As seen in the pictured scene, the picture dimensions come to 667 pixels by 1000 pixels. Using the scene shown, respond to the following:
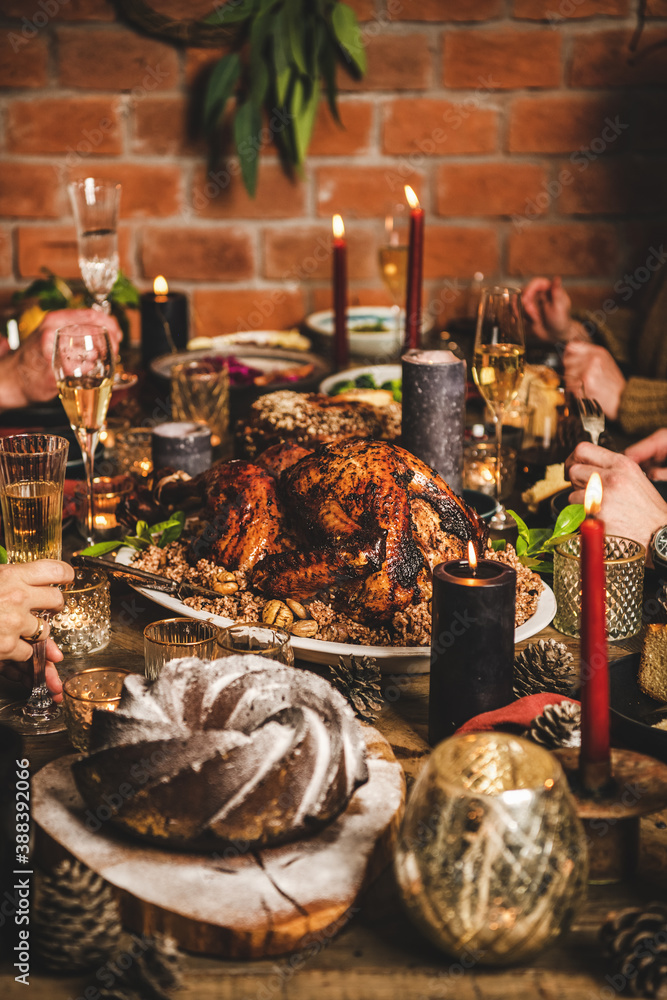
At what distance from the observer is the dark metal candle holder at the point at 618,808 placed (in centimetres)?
60

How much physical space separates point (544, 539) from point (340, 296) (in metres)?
0.85

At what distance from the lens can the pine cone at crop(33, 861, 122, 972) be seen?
55cm

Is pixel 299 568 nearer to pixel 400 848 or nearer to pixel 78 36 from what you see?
pixel 400 848

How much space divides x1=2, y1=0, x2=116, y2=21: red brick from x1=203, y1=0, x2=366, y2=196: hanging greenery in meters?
0.26

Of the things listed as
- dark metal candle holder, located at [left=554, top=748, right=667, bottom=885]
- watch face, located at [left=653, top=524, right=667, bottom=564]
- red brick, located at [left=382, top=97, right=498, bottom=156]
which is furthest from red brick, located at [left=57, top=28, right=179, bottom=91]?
dark metal candle holder, located at [left=554, top=748, right=667, bottom=885]

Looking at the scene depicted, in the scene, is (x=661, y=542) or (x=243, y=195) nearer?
(x=661, y=542)

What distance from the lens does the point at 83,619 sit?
3.13 feet

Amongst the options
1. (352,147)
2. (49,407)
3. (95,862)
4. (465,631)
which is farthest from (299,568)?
(352,147)

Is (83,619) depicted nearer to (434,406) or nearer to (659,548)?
(434,406)

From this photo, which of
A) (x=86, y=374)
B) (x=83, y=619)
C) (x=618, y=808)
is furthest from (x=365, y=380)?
(x=618, y=808)

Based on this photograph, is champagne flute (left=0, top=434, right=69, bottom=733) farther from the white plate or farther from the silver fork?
the silver fork

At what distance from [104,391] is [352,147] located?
1585mm

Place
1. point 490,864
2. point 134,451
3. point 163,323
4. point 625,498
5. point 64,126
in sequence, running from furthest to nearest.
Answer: point 64,126, point 163,323, point 134,451, point 625,498, point 490,864

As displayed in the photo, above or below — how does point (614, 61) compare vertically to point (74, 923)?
above
